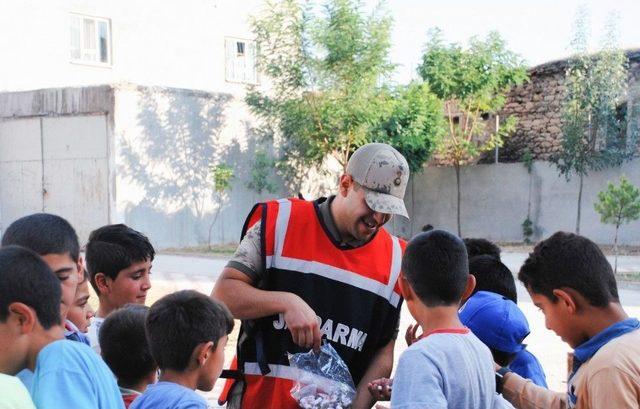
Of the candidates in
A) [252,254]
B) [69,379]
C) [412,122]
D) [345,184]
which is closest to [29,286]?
[69,379]

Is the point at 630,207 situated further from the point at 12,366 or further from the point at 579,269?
the point at 12,366

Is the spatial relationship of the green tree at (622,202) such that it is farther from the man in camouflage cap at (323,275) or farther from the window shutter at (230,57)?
the man in camouflage cap at (323,275)

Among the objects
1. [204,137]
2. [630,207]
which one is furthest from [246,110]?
[630,207]

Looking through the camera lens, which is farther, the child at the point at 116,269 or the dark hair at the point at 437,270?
the child at the point at 116,269

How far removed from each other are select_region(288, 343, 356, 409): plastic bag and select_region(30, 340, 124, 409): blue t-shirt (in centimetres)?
92

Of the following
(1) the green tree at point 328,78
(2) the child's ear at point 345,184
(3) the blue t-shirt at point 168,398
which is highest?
(1) the green tree at point 328,78

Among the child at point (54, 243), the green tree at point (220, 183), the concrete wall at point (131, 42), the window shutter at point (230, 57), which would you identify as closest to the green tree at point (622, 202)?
the green tree at point (220, 183)

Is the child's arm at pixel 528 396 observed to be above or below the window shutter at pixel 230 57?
below

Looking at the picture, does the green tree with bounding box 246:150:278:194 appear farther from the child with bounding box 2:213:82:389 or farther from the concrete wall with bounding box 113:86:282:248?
the child with bounding box 2:213:82:389

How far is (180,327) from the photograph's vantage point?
2412 millimetres

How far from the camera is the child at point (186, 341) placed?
7.88 feet

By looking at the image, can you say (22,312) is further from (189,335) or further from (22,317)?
(189,335)

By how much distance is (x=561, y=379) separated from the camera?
6.76 meters

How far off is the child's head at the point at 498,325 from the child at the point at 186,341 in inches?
42.8
